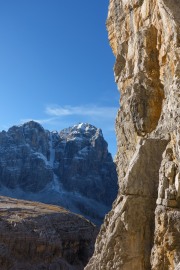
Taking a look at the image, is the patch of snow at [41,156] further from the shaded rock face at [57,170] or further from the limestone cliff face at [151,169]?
the limestone cliff face at [151,169]

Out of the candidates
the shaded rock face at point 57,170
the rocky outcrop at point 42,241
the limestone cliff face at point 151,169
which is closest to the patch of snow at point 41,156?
the shaded rock face at point 57,170

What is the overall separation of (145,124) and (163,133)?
9.92 feet

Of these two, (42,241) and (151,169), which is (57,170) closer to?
(42,241)

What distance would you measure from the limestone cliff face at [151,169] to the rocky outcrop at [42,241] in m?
38.0

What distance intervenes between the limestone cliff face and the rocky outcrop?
125 feet

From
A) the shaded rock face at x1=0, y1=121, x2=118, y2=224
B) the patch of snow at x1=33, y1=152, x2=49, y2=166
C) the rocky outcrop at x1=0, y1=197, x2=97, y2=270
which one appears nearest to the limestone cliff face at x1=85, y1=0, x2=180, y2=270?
the rocky outcrop at x1=0, y1=197, x2=97, y2=270

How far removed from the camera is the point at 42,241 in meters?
53.2

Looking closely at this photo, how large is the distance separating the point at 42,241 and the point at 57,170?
135 meters

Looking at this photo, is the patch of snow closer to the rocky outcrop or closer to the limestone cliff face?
the rocky outcrop

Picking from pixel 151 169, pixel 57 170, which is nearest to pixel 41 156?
pixel 57 170

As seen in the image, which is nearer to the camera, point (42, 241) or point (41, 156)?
point (42, 241)

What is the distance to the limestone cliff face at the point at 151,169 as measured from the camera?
1140cm

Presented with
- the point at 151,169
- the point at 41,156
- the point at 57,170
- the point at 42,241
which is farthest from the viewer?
the point at 57,170

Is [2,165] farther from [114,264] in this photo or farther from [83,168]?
[114,264]
